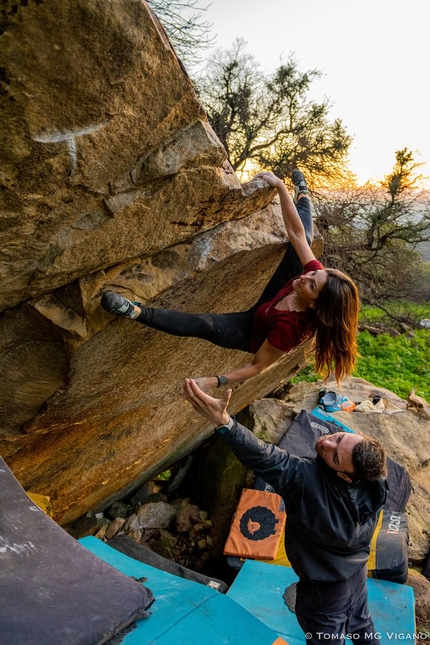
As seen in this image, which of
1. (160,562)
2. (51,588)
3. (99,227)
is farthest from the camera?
(160,562)

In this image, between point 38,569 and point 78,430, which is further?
point 78,430

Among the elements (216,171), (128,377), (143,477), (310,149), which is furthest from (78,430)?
(310,149)

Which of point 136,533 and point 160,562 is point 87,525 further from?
point 160,562

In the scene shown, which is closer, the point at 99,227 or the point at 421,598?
the point at 99,227

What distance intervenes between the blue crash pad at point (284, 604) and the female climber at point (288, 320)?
6.54 ft

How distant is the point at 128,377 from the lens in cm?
405

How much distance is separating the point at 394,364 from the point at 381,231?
4.07 m

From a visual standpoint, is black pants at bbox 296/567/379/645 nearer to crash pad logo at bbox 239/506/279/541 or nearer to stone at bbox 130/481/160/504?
crash pad logo at bbox 239/506/279/541

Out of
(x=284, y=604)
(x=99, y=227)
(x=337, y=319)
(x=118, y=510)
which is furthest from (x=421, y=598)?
(x=99, y=227)

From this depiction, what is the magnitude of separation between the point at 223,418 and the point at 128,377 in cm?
172

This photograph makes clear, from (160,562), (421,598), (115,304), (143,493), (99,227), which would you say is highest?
(99,227)

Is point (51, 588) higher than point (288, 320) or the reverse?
the reverse

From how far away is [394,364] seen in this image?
39.8 feet

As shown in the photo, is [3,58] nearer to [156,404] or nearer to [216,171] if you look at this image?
[216,171]
